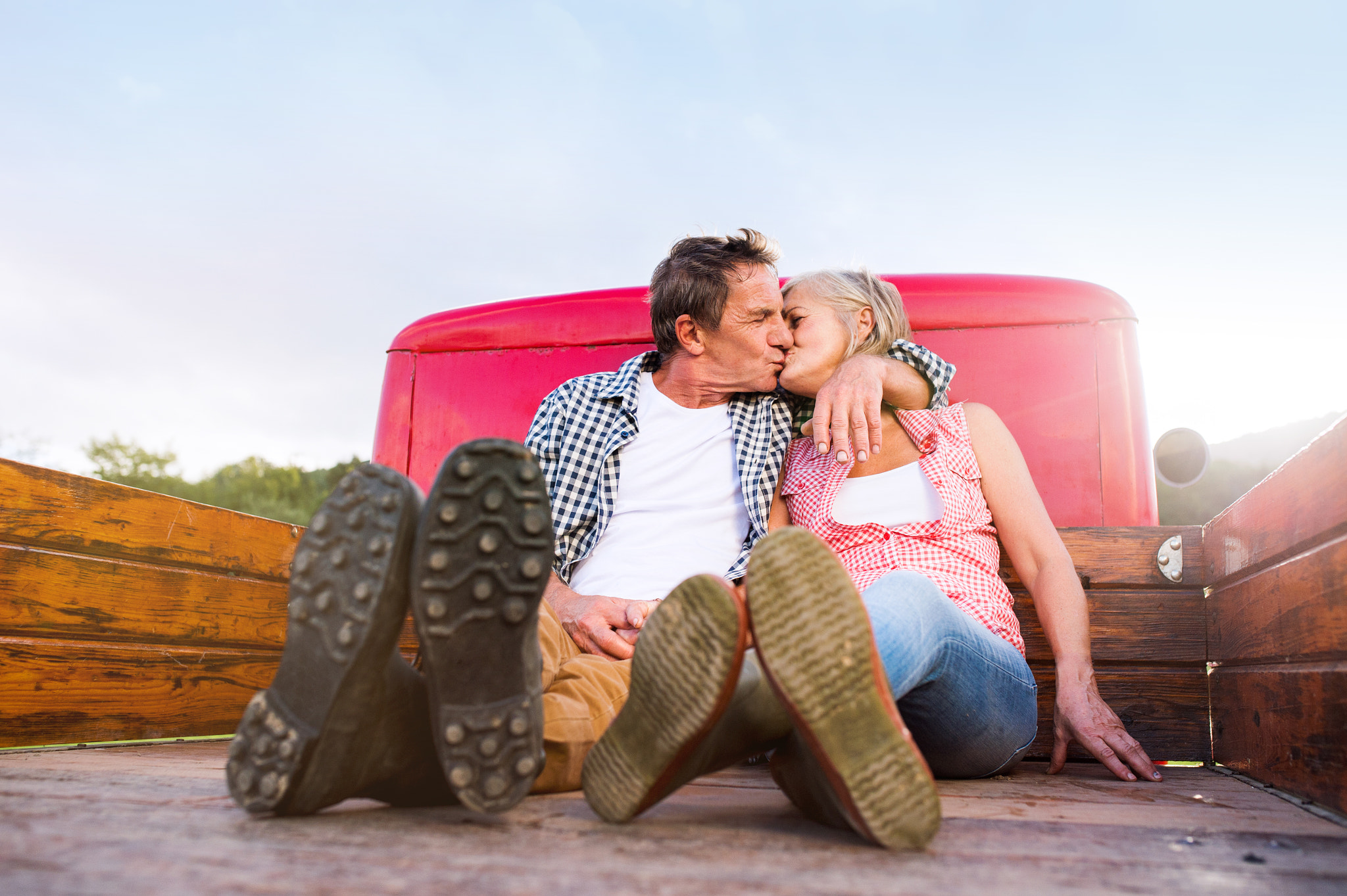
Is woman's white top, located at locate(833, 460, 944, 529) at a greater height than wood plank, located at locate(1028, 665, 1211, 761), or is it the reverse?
woman's white top, located at locate(833, 460, 944, 529)

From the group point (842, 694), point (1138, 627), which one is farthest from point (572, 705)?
point (1138, 627)

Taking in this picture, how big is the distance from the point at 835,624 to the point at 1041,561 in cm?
91

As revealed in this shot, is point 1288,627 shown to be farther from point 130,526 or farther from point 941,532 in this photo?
point 130,526

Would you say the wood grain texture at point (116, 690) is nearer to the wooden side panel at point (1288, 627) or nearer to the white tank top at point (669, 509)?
the white tank top at point (669, 509)

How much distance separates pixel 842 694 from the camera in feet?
2.40

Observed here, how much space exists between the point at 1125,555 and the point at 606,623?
106cm

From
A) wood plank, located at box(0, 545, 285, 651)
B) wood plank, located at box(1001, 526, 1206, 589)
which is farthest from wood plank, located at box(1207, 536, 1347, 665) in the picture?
wood plank, located at box(0, 545, 285, 651)

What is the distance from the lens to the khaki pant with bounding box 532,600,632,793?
3.37 ft

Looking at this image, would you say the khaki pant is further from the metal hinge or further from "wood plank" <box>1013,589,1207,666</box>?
the metal hinge

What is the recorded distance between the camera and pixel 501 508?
0.77 meters

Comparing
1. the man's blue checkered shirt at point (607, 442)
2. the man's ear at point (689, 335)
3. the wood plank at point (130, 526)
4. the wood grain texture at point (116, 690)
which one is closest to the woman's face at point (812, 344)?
the man's blue checkered shirt at point (607, 442)

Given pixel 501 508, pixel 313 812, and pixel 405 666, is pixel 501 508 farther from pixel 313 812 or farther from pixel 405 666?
pixel 313 812

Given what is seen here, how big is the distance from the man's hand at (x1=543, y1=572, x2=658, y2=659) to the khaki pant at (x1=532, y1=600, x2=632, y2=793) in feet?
0.54

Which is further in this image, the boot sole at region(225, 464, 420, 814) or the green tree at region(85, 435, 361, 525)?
the green tree at region(85, 435, 361, 525)
